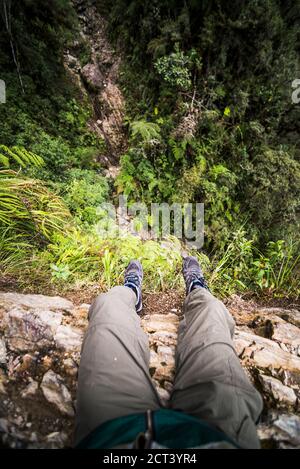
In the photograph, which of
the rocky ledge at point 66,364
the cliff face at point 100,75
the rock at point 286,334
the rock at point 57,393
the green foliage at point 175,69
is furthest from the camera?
the cliff face at point 100,75

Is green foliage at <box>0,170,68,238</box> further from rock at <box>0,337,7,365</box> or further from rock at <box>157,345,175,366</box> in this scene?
rock at <box>157,345,175,366</box>

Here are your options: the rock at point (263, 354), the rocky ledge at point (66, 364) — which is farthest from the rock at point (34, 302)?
the rock at point (263, 354)

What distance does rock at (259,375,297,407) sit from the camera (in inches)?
71.1

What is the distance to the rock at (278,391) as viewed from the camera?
1805 millimetres

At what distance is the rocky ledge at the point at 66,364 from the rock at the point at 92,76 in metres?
4.64

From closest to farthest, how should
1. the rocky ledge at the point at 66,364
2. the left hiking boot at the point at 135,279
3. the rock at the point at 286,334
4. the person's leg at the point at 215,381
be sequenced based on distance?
the person's leg at the point at 215,381, the rocky ledge at the point at 66,364, the rock at the point at 286,334, the left hiking boot at the point at 135,279

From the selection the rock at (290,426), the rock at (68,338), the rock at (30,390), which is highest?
the rock at (68,338)

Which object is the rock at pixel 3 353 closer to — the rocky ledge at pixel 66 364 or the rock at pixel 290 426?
the rocky ledge at pixel 66 364

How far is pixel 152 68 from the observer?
4.89 metres

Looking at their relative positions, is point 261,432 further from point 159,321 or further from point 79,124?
point 79,124

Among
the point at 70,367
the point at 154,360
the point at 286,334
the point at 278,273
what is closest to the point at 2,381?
the point at 70,367

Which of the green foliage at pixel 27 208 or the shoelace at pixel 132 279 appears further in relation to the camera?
the green foliage at pixel 27 208

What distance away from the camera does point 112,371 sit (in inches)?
61.3

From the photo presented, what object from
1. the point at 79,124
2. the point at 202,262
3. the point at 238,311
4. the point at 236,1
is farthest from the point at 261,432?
the point at 236,1
